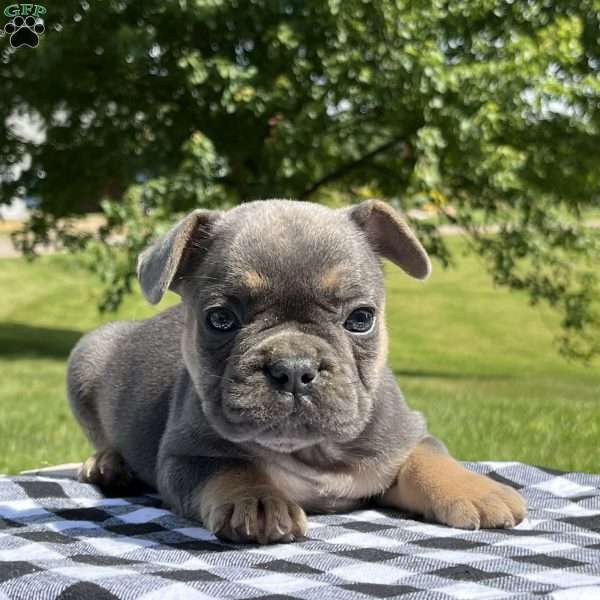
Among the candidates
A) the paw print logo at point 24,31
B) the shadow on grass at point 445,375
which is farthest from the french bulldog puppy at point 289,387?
the shadow on grass at point 445,375

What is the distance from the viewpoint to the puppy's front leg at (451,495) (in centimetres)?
399

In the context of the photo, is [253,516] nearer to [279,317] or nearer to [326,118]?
[279,317]

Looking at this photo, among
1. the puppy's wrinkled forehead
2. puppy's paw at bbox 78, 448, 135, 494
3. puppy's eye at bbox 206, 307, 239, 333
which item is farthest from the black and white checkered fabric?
the puppy's wrinkled forehead

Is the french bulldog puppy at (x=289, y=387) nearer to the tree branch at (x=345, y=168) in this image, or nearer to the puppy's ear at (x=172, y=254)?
the puppy's ear at (x=172, y=254)

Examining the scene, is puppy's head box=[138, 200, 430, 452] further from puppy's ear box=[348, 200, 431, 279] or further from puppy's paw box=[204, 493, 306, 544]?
puppy's paw box=[204, 493, 306, 544]

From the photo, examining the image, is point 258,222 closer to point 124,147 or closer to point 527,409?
point 527,409

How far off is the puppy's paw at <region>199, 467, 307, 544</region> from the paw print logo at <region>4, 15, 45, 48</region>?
1104cm

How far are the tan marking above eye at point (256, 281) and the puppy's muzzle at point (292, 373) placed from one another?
13.4 inches

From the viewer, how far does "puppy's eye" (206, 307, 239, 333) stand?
3.77 m

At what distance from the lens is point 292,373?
345 cm

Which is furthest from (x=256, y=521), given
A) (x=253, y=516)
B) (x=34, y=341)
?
(x=34, y=341)

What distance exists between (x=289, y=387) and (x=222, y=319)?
20.0 inches

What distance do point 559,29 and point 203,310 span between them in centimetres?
1226

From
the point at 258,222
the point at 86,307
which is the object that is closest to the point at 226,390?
the point at 258,222
